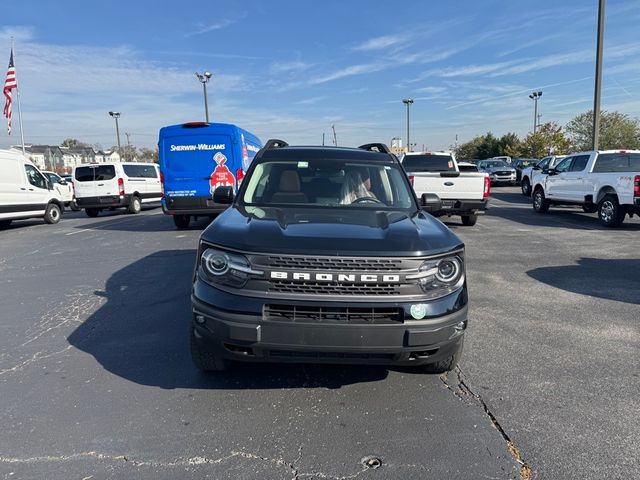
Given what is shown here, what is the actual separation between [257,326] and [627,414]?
2.54 metres

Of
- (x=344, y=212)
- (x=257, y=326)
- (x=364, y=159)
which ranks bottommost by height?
(x=257, y=326)

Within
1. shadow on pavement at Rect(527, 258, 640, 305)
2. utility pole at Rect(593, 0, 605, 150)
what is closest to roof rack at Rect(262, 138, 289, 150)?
shadow on pavement at Rect(527, 258, 640, 305)

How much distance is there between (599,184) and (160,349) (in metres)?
12.5

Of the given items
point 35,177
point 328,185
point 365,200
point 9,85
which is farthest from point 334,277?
point 9,85

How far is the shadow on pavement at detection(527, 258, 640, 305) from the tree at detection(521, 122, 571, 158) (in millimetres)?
46920

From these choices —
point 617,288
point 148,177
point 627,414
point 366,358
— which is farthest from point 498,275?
point 148,177

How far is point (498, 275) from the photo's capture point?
7047 mm

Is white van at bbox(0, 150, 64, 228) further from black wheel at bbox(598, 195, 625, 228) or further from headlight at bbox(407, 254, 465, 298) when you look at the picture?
black wheel at bbox(598, 195, 625, 228)

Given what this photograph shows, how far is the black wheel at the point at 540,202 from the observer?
50.5ft

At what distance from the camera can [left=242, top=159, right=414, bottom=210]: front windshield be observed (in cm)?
432

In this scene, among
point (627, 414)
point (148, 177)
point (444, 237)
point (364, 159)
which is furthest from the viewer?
point (148, 177)

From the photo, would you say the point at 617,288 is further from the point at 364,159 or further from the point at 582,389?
the point at 364,159

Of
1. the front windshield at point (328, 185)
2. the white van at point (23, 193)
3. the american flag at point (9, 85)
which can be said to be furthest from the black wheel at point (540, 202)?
the american flag at point (9, 85)

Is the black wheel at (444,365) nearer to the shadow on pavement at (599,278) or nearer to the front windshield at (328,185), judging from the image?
the front windshield at (328,185)
